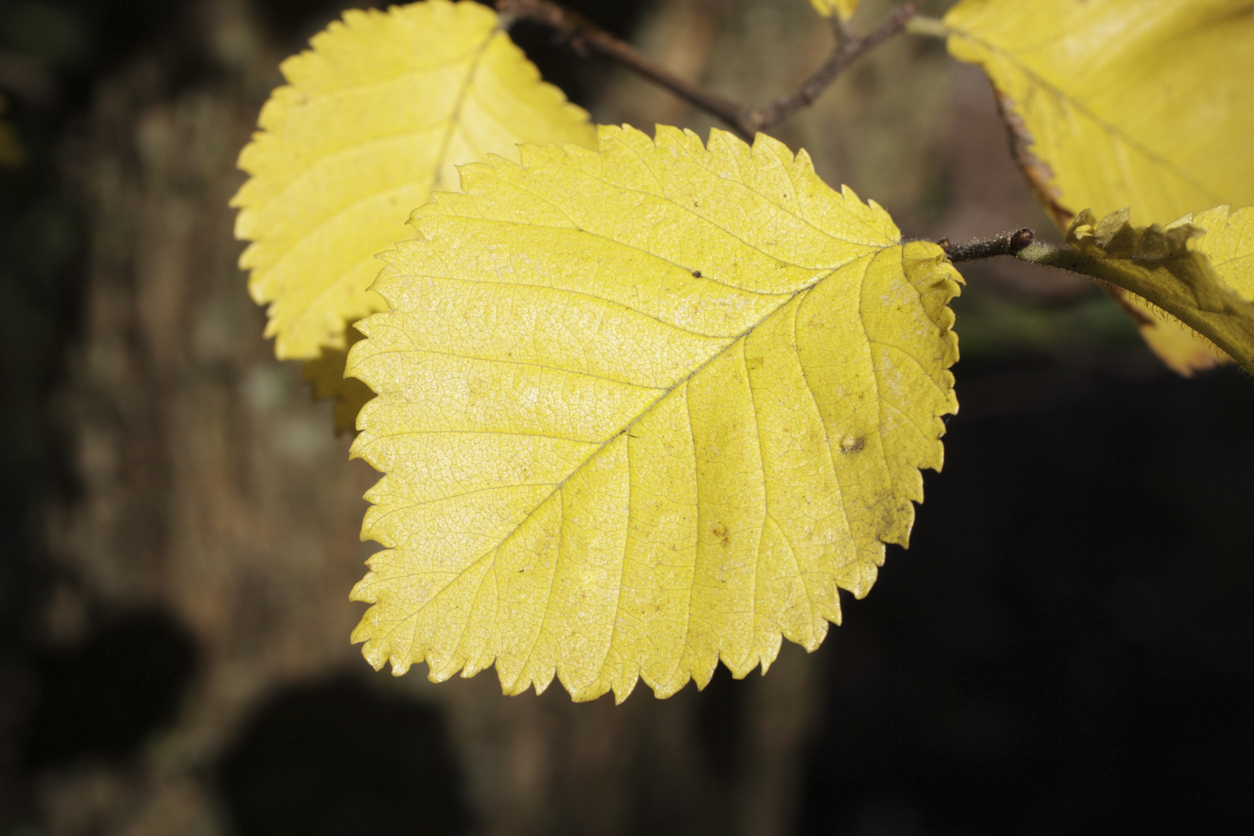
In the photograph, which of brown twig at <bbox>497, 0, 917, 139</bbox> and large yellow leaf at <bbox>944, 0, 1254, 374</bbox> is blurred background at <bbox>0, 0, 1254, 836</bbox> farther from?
large yellow leaf at <bbox>944, 0, 1254, 374</bbox>

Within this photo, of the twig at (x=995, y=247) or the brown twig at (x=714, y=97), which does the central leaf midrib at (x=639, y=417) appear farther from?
the brown twig at (x=714, y=97)

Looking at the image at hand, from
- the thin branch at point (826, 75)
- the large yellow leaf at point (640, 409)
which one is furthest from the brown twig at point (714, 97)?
the large yellow leaf at point (640, 409)

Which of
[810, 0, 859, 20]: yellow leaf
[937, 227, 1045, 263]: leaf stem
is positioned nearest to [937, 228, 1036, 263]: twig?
[937, 227, 1045, 263]: leaf stem

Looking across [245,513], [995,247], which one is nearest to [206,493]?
[245,513]

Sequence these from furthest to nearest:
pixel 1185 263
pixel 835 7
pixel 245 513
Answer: pixel 245 513, pixel 835 7, pixel 1185 263

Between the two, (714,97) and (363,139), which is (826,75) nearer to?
(714,97)

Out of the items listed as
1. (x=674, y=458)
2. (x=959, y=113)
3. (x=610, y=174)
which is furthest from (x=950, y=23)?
(x=959, y=113)
